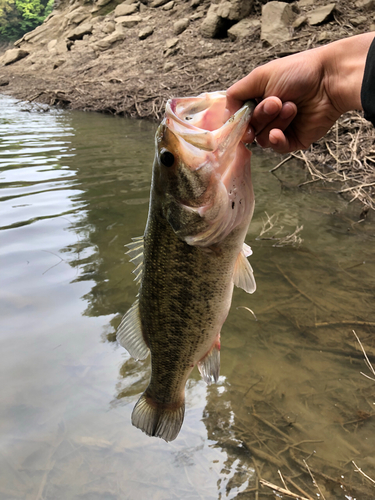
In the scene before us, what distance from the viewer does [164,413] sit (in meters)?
2.05

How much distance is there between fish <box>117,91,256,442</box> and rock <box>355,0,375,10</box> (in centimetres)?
1423

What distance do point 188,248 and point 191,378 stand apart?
1.66 m

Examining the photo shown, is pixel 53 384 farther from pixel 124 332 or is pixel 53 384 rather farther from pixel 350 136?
pixel 350 136

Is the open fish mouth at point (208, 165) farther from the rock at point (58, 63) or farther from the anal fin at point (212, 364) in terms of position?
the rock at point (58, 63)

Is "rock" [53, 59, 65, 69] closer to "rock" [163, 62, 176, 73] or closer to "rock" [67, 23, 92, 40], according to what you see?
"rock" [67, 23, 92, 40]

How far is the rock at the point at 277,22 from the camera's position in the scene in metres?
13.5

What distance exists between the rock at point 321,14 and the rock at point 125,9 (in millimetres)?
15611

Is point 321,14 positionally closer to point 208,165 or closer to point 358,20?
point 358,20

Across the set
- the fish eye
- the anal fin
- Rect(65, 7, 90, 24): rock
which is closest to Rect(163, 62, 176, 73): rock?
Rect(65, 7, 90, 24): rock

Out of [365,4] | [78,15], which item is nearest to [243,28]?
[365,4]

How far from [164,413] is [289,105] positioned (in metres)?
1.84

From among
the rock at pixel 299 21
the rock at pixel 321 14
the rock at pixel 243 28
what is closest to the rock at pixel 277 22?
the rock at pixel 299 21

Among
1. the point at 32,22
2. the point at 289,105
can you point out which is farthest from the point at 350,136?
the point at 32,22

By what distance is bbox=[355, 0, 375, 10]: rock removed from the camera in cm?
1248
